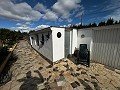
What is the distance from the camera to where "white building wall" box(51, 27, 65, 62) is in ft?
16.2

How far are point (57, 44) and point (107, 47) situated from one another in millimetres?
3192

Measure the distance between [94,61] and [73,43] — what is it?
2054mm

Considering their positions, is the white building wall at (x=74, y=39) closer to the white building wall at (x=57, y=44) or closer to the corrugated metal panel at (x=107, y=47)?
the white building wall at (x=57, y=44)

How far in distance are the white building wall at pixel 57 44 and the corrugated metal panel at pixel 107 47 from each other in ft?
7.46

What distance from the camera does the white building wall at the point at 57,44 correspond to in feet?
16.2

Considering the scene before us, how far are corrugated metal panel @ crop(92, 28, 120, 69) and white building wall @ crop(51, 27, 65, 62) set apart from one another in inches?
89.6

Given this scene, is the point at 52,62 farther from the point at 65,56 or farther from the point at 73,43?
the point at 73,43

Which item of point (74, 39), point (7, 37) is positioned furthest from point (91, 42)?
point (7, 37)

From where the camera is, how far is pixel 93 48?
5629 millimetres

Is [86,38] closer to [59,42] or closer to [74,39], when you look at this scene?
[74,39]

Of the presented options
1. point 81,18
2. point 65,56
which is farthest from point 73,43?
point 81,18

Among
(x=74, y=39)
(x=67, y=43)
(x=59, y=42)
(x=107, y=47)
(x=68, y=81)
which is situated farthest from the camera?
(x=74, y=39)

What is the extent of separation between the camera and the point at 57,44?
526cm

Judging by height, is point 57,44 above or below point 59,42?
below
